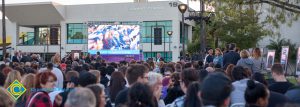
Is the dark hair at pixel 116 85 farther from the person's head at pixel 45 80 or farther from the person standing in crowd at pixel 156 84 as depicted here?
the person's head at pixel 45 80

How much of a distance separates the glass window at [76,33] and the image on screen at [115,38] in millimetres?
19013

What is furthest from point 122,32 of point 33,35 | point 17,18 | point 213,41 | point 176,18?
point 33,35

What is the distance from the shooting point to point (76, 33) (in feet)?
212

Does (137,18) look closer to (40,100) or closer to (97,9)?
(97,9)

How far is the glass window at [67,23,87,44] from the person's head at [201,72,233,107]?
61.5 m

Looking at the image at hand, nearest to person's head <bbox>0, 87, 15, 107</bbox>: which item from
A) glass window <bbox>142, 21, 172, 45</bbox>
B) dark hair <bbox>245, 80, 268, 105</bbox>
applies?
dark hair <bbox>245, 80, 268, 105</bbox>

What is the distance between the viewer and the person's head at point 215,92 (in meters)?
3.73

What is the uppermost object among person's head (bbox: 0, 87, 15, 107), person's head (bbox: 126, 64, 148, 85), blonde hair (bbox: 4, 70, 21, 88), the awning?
the awning

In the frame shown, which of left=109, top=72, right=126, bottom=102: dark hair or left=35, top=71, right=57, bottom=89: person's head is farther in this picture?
left=109, top=72, right=126, bottom=102: dark hair

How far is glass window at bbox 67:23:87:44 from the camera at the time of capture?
64.7 meters

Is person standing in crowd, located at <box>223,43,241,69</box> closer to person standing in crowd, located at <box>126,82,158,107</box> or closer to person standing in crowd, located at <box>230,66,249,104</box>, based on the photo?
person standing in crowd, located at <box>230,66,249,104</box>

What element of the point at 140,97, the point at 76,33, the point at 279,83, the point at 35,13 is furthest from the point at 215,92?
the point at 35,13

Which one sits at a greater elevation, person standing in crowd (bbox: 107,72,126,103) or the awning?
the awning

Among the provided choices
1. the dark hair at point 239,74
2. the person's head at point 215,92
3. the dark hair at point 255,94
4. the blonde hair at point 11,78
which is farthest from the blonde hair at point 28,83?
Result: the person's head at point 215,92
